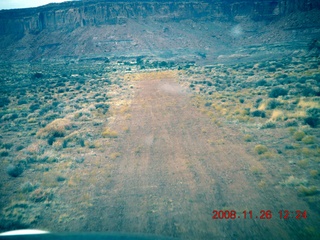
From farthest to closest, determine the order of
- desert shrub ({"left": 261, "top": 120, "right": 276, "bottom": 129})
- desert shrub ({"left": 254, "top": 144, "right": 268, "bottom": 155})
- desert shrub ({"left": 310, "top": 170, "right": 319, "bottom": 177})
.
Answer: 1. desert shrub ({"left": 261, "top": 120, "right": 276, "bottom": 129})
2. desert shrub ({"left": 254, "top": 144, "right": 268, "bottom": 155})
3. desert shrub ({"left": 310, "top": 170, "right": 319, "bottom": 177})

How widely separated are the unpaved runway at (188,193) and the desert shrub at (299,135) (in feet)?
8.45

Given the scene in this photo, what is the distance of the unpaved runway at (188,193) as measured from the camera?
550 cm

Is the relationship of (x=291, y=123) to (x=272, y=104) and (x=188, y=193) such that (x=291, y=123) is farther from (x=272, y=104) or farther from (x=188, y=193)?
(x=188, y=193)

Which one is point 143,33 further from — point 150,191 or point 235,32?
point 150,191

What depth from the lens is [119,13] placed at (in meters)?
118

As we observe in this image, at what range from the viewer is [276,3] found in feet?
381

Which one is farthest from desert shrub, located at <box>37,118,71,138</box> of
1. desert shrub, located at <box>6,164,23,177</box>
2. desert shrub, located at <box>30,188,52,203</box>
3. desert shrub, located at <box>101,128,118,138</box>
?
desert shrub, located at <box>30,188,52,203</box>

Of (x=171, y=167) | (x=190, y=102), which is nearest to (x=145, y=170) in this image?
(x=171, y=167)

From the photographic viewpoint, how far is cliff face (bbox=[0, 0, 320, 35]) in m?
117

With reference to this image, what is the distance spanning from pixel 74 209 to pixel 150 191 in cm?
224

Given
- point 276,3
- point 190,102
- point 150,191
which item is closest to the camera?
point 150,191

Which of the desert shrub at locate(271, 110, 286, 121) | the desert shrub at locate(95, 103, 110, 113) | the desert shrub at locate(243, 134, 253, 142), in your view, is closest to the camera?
the desert shrub at locate(243, 134, 253, 142)

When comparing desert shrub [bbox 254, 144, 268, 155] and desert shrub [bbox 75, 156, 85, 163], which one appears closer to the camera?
desert shrub [bbox 254, 144, 268, 155]

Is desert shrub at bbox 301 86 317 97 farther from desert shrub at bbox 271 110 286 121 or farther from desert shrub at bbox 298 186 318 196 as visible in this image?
desert shrub at bbox 298 186 318 196
